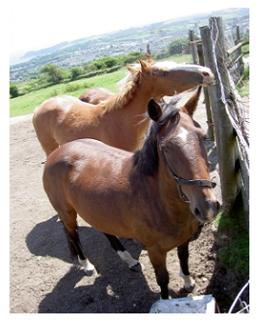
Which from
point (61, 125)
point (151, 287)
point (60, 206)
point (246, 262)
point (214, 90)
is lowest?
point (151, 287)

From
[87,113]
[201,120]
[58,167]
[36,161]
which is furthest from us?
[36,161]

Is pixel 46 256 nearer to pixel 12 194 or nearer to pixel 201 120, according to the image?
pixel 12 194

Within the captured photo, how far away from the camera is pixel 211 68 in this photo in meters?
3.34

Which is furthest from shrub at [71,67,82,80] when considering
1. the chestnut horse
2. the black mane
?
the black mane

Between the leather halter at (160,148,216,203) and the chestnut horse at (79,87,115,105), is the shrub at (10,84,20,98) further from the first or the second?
the leather halter at (160,148,216,203)

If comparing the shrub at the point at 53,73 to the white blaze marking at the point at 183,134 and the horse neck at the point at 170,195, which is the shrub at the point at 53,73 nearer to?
the horse neck at the point at 170,195

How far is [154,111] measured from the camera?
2488 millimetres

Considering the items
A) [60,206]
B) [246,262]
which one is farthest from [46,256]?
[246,262]

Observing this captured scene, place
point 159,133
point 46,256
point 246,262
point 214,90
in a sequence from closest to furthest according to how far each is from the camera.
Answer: point 159,133
point 246,262
point 214,90
point 46,256

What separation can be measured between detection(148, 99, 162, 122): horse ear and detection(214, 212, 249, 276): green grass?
1525 mm

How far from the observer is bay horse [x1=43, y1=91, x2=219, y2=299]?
7.56ft

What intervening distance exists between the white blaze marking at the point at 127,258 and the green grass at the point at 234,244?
2.82 feet

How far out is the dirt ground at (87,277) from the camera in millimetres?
3355

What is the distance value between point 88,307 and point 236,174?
188cm
